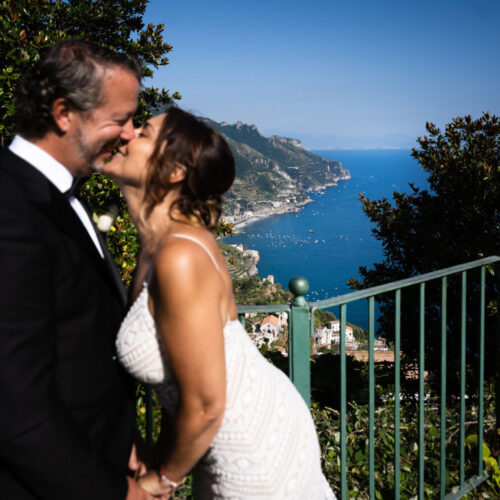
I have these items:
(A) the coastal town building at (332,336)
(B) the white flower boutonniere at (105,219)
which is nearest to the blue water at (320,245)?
(A) the coastal town building at (332,336)

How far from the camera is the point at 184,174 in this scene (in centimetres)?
138

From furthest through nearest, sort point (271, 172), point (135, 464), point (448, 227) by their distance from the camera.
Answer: point (271, 172) < point (448, 227) < point (135, 464)

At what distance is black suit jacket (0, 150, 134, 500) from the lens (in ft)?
3.48

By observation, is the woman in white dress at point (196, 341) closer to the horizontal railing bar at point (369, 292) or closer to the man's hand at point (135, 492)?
the man's hand at point (135, 492)

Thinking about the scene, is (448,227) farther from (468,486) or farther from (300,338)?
(300,338)

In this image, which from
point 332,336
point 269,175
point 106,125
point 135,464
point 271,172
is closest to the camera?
point 106,125

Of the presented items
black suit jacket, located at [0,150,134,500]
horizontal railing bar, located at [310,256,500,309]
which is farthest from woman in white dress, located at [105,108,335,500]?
horizontal railing bar, located at [310,256,500,309]

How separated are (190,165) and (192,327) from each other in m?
0.46

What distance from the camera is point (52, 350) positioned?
3.72 ft

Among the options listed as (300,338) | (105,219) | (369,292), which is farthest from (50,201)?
(369,292)

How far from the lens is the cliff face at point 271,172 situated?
114 m

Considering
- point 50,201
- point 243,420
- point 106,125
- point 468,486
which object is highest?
point 106,125

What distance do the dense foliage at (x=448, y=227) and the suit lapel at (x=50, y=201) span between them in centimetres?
784

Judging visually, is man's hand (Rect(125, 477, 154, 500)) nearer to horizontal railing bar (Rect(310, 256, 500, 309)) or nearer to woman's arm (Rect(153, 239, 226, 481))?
woman's arm (Rect(153, 239, 226, 481))
